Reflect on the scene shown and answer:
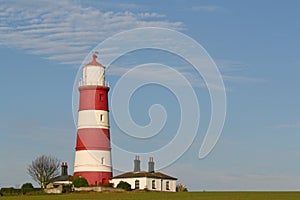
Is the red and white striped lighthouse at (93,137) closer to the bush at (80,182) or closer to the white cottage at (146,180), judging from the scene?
the bush at (80,182)

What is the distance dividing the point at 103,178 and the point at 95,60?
13.0 metres

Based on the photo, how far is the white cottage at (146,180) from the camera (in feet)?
242

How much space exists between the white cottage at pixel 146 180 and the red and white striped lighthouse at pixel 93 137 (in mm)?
2812

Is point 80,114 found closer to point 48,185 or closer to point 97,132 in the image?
point 97,132

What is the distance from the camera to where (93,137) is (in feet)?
228

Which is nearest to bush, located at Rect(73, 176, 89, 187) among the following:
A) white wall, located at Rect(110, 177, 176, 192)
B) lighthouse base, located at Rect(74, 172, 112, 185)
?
lighthouse base, located at Rect(74, 172, 112, 185)

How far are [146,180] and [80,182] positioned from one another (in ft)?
27.6

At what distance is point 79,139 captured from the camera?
70438 millimetres

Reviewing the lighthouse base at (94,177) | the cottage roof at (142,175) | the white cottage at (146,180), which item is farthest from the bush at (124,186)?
the cottage roof at (142,175)

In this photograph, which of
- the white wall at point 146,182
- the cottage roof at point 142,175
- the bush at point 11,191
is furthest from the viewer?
the cottage roof at point 142,175

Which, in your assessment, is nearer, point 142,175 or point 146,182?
point 146,182

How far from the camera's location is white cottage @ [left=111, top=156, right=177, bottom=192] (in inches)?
2908

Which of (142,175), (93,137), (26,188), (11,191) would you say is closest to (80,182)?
(93,137)

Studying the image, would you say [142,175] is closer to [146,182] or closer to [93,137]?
[146,182]
